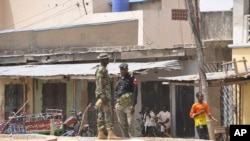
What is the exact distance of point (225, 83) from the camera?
47.4 feet

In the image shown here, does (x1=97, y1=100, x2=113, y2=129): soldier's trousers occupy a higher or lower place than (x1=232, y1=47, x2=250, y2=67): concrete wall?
lower

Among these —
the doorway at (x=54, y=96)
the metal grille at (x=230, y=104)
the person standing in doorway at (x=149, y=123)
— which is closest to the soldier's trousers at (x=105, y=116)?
the metal grille at (x=230, y=104)

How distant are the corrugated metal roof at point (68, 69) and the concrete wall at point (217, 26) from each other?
2875 millimetres

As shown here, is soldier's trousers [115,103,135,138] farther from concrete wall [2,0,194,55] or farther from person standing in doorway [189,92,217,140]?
concrete wall [2,0,194,55]

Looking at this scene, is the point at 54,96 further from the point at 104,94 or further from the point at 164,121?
the point at 104,94

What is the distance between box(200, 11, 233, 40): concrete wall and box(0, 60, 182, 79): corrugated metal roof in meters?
2.88

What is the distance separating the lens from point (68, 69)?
19.6m

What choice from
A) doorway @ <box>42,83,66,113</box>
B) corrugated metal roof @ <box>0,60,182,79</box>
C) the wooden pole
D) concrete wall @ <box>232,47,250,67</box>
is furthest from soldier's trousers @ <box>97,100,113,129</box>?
doorway @ <box>42,83,66,113</box>

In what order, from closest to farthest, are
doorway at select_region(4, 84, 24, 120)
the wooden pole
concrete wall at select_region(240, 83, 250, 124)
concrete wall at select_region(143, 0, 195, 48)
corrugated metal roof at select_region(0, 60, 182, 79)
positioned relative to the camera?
1. the wooden pole
2. concrete wall at select_region(240, 83, 250, 124)
3. corrugated metal roof at select_region(0, 60, 182, 79)
4. doorway at select_region(4, 84, 24, 120)
5. concrete wall at select_region(143, 0, 195, 48)

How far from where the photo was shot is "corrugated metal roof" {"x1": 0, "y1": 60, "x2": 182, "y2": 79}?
57.9 ft

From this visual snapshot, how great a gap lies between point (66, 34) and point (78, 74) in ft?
17.5

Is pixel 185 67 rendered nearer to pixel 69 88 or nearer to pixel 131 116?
pixel 69 88

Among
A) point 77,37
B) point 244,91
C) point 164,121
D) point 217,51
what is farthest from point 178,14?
point 244,91

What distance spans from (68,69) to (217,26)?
200 inches
